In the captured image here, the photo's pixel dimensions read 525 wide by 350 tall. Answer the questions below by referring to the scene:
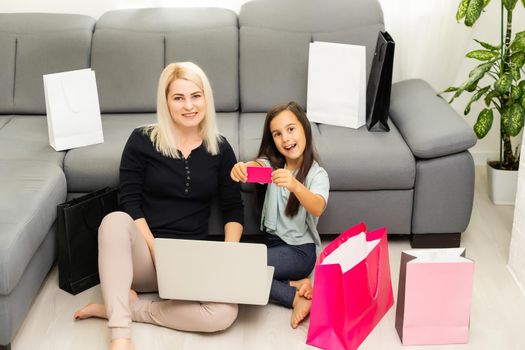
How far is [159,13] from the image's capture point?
3.27 m

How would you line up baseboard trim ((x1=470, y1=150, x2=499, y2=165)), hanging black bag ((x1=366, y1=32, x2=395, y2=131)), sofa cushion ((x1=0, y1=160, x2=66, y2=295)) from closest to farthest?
1. sofa cushion ((x1=0, y1=160, x2=66, y2=295))
2. hanging black bag ((x1=366, y1=32, x2=395, y2=131))
3. baseboard trim ((x1=470, y1=150, x2=499, y2=165))

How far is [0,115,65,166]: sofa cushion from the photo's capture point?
273 cm

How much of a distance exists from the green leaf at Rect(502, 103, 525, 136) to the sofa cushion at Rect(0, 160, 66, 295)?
1726 mm

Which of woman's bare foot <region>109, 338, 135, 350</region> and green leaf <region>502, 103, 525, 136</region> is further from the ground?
green leaf <region>502, 103, 525, 136</region>

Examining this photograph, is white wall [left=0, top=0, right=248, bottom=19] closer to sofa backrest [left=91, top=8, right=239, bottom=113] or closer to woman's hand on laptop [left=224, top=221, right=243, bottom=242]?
sofa backrest [left=91, top=8, right=239, bottom=113]

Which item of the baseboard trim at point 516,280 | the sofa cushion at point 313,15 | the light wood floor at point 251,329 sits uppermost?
the sofa cushion at point 313,15

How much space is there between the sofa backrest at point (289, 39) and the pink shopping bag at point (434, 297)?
1142 millimetres

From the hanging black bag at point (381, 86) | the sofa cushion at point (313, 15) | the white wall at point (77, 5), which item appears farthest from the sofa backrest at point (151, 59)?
the hanging black bag at point (381, 86)

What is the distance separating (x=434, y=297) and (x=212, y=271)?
66cm

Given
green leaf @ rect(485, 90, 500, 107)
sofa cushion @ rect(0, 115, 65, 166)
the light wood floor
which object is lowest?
the light wood floor

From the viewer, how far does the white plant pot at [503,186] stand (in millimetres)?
3213

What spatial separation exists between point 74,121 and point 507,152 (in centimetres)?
182

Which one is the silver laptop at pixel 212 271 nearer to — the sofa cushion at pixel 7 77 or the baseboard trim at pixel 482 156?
the sofa cushion at pixel 7 77

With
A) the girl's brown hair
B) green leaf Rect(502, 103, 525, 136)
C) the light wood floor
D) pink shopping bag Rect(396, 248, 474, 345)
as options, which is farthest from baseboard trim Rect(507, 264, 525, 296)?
the girl's brown hair
